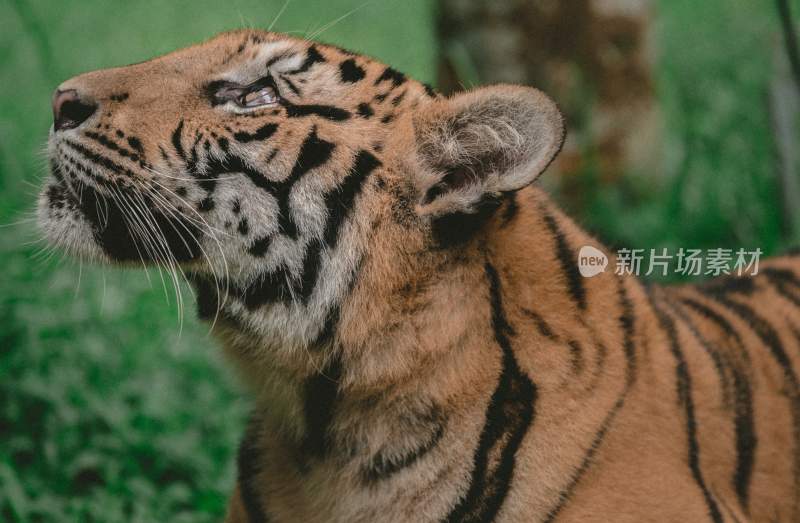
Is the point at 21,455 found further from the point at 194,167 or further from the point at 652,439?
the point at 652,439

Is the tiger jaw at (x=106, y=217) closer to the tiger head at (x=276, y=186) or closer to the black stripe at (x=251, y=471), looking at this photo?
the tiger head at (x=276, y=186)

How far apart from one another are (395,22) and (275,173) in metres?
7.29

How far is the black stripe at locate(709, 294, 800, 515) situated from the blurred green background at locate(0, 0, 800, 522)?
0.47 meters

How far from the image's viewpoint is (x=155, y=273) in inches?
189

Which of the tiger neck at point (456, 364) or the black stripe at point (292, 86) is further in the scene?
the black stripe at point (292, 86)

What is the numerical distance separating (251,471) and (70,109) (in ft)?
3.28

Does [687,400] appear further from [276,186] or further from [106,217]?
[106,217]

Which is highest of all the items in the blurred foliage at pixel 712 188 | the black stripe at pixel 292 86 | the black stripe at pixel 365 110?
the blurred foliage at pixel 712 188

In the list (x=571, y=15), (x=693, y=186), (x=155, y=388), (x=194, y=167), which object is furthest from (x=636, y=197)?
(x=194, y=167)

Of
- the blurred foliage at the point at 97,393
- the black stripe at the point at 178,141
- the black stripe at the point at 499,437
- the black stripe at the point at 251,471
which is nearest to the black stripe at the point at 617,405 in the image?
the black stripe at the point at 499,437

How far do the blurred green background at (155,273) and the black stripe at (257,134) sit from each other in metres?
0.50

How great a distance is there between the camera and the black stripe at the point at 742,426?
101 inches

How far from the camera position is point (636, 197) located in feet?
17.1

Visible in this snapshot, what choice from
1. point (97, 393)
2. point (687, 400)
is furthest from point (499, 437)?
point (97, 393)
